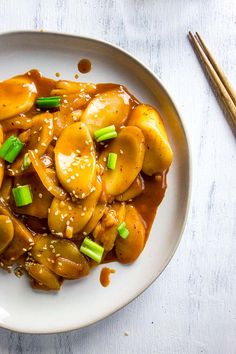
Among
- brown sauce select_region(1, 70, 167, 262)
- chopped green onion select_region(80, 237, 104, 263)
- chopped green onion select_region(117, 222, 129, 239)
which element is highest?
brown sauce select_region(1, 70, 167, 262)

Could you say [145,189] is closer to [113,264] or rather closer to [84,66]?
[113,264]

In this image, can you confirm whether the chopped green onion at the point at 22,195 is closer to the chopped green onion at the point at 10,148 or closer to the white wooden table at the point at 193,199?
the chopped green onion at the point at 10,148

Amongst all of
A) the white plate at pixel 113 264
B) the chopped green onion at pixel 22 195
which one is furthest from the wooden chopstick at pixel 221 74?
the chopped green onion at pixel 22 195

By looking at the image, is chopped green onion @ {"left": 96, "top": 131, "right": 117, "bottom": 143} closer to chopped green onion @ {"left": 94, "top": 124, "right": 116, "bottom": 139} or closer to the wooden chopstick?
chopped green onion @ {"left": 94, "top": 124, "right": 116, "bottom": 139}

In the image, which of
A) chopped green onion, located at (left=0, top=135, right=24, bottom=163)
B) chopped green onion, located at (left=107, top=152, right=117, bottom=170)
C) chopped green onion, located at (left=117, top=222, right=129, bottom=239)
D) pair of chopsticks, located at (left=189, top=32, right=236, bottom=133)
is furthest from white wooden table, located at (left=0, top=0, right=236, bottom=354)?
chopped green onion, located at (left=0, top=135, right=24, bottom=163)

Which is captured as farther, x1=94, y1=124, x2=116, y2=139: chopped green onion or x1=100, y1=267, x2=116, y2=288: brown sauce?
x1=100, y1=267, x2=116, y2=288: brown sauce

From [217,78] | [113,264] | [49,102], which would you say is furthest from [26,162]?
[217,78]
